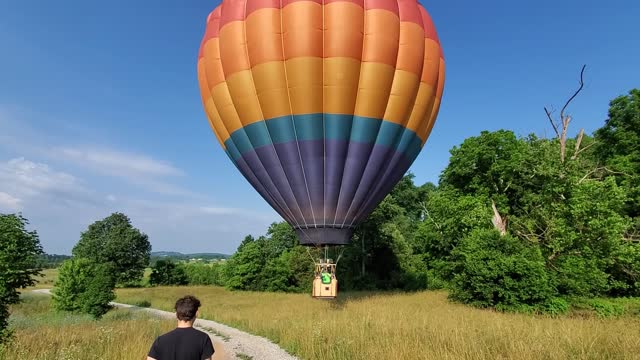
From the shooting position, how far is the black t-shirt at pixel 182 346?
4277 millimetres

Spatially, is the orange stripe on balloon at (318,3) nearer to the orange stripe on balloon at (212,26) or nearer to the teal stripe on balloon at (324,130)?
the orange stripe on balloon at (212,26)

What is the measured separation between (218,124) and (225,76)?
2430mm

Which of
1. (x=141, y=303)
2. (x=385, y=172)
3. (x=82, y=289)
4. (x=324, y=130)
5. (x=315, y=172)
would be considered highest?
(x=324, y=130)

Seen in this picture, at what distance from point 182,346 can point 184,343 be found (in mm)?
36

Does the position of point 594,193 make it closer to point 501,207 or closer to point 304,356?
point 501,207

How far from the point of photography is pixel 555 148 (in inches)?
1109

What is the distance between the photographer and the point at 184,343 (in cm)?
433

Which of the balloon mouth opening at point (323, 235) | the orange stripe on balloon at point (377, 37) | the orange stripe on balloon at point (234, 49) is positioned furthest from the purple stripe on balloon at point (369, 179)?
→ the orange stripe on balloon at point (234, 49)

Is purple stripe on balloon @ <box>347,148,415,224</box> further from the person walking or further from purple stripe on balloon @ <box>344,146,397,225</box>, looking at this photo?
the person walking

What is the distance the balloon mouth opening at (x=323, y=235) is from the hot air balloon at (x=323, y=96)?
4cm

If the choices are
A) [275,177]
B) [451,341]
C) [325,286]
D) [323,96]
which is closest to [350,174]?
[275,177]

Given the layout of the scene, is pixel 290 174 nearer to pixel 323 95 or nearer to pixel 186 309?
pixel 323 95

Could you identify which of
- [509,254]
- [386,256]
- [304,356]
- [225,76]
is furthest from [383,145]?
[386,256]

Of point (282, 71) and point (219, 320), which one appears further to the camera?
point (219, 320)
